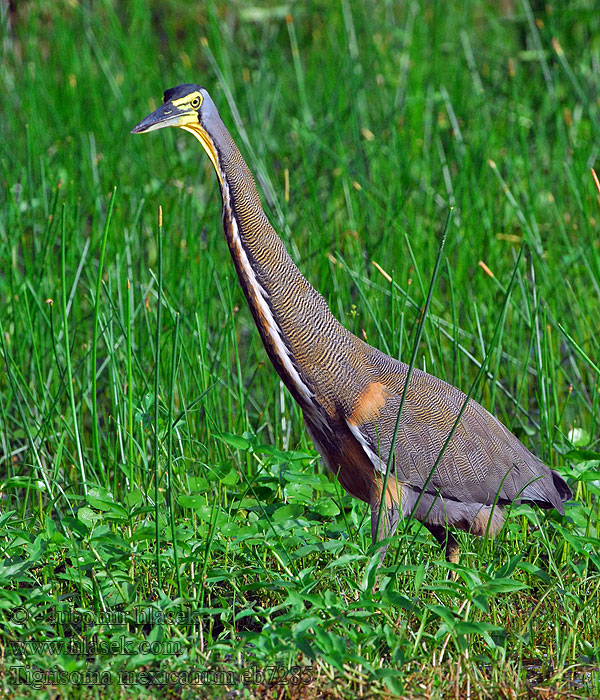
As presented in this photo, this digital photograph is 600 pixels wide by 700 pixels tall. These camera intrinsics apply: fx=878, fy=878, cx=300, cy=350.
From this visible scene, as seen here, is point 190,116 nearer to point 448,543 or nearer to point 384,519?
point 384,519

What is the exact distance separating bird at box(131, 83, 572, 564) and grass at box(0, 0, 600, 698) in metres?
0.11


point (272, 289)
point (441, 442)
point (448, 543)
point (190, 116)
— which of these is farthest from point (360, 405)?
point (190, 116)

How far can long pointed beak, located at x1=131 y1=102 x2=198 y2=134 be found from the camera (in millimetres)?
2156

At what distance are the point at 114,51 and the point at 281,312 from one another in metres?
4.69

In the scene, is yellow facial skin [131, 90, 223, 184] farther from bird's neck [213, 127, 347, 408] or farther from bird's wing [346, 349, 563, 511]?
bird's wing [346, 349, 563, 511]

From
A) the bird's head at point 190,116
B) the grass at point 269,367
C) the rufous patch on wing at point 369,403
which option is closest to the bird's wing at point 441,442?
the rufous patch on wing at point 369,403

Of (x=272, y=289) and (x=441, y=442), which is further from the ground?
(x=272, y=289)

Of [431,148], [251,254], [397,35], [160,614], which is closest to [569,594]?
[160,614]

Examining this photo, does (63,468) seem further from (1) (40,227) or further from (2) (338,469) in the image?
(1) (40,227)

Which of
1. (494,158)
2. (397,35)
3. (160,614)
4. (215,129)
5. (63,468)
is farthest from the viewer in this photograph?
(397,35)

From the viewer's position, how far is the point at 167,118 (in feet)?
7.13

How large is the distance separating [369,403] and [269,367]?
1.04m

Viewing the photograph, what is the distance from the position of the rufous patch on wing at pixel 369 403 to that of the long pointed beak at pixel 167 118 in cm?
85

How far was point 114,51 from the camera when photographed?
20.9 ft
